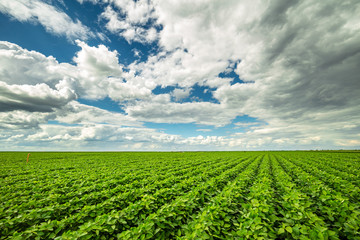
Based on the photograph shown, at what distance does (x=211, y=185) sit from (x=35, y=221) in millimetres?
7722

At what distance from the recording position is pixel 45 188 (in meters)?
9.91

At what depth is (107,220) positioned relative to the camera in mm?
4266

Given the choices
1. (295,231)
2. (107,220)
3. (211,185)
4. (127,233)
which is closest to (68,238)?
(107,220)

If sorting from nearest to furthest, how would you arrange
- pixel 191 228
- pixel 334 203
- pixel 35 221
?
pixel 191 228 < pixel 334 203 < pixel 35 221

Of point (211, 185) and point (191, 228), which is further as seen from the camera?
point (211, 185)

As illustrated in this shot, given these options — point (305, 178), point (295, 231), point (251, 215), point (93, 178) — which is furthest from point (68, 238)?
point (305, 178)

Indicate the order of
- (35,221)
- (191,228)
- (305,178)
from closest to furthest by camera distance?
1. (191,228)
2. (35,221)
3. (305,178)

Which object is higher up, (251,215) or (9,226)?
(251,215)

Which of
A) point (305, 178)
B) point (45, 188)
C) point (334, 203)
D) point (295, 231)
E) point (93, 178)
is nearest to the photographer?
point (295, 231)

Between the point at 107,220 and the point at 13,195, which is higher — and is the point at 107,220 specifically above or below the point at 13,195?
above

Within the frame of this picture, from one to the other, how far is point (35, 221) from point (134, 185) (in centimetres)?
537

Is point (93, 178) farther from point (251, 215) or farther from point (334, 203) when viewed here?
point (334, 203)

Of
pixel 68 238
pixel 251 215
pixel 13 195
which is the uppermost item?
pixel 251 215

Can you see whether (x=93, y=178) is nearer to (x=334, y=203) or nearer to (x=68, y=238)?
(x=68, y=238)
